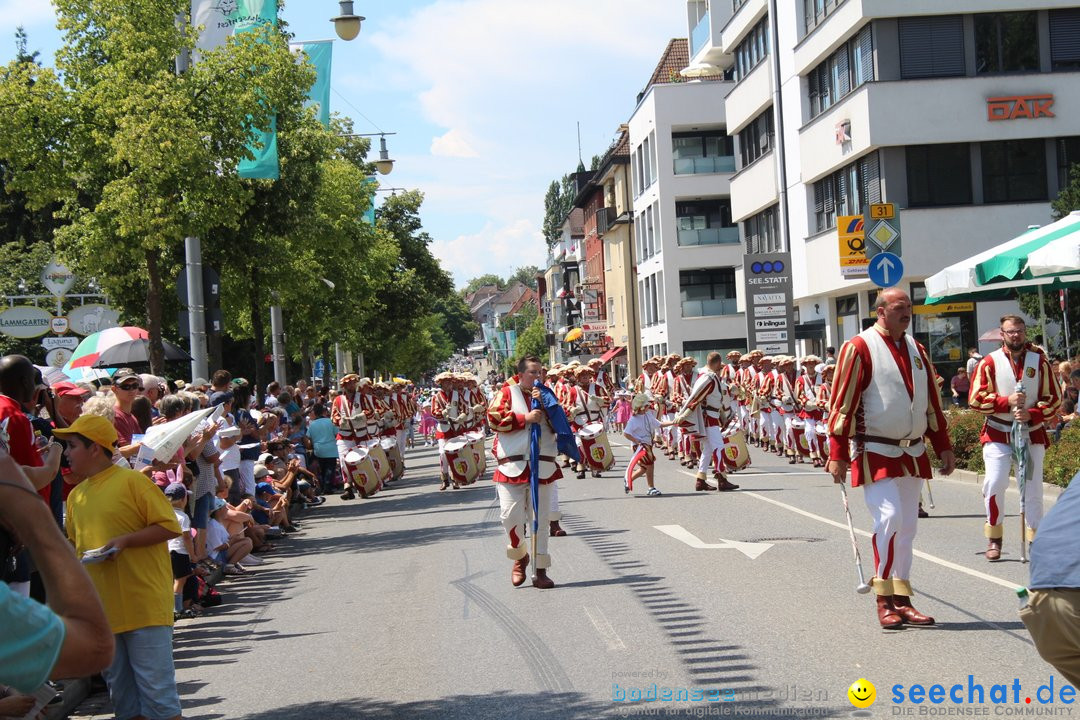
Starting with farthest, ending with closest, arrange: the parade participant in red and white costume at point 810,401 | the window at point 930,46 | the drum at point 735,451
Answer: the window at point 930,46
the parade participant in red and white costume at point 810,401
the drum at point 735,451

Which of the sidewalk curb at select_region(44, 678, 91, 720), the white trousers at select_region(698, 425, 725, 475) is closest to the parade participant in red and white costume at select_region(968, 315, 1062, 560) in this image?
the sidewalk curb at select_region(44, 678, 91, 720)

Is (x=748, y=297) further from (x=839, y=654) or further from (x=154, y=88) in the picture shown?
(x=839, y=654)

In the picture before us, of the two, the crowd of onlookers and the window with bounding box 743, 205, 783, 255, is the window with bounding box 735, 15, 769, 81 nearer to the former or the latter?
the window with bounding box 743, 205, 783, 255

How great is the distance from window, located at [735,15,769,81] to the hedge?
2305 cm

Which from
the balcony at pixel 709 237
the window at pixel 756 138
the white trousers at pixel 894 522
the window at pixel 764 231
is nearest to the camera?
the white trousers at pixel 894 522

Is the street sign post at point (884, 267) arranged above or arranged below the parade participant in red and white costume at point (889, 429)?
above

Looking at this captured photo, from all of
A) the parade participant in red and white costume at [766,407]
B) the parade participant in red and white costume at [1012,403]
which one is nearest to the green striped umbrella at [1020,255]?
the parade participant in red and white costume at [1012,403]

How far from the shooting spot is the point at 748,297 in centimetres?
2831

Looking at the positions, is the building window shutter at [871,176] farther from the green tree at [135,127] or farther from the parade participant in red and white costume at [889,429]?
the parade participant in red and white costume at [889,429]

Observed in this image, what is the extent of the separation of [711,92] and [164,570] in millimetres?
51484

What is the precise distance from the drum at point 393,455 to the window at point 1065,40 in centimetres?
1861

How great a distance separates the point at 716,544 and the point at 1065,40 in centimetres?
2445

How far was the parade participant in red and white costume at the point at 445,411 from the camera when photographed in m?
23.6

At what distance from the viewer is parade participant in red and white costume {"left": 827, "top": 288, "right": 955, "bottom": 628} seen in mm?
8305
